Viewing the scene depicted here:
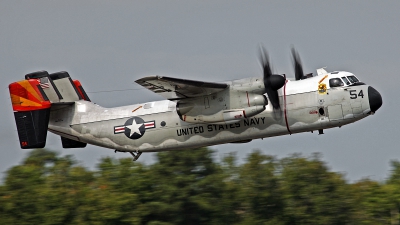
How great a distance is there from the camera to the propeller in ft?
82.8

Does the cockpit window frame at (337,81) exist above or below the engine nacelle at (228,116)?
above

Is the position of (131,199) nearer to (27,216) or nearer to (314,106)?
(27,216)

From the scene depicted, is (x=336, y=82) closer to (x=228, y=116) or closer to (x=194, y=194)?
(x=228, y=116)

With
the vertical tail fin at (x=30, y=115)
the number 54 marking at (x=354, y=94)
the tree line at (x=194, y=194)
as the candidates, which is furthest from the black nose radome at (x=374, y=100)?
the tree line at (x=194, y=194)

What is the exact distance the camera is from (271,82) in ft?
82.8

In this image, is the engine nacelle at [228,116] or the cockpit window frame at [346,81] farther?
the cockpit window frame at [346,81]

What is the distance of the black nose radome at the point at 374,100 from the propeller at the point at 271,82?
3232 millimetres

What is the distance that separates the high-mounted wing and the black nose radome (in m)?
5.31

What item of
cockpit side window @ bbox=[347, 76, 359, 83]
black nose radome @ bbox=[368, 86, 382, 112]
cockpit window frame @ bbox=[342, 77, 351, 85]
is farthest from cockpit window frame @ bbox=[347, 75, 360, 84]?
black nose radome @ bbox=[368, 86, 382, 112]

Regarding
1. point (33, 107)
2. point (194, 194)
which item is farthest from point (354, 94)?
point (194, 194)

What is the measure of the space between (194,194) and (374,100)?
28.0 metres

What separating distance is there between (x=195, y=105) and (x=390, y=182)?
107ft

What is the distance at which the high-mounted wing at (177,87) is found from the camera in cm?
2498

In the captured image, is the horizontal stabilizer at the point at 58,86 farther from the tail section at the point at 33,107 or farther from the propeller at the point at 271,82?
the propeller at the point at 271,82
